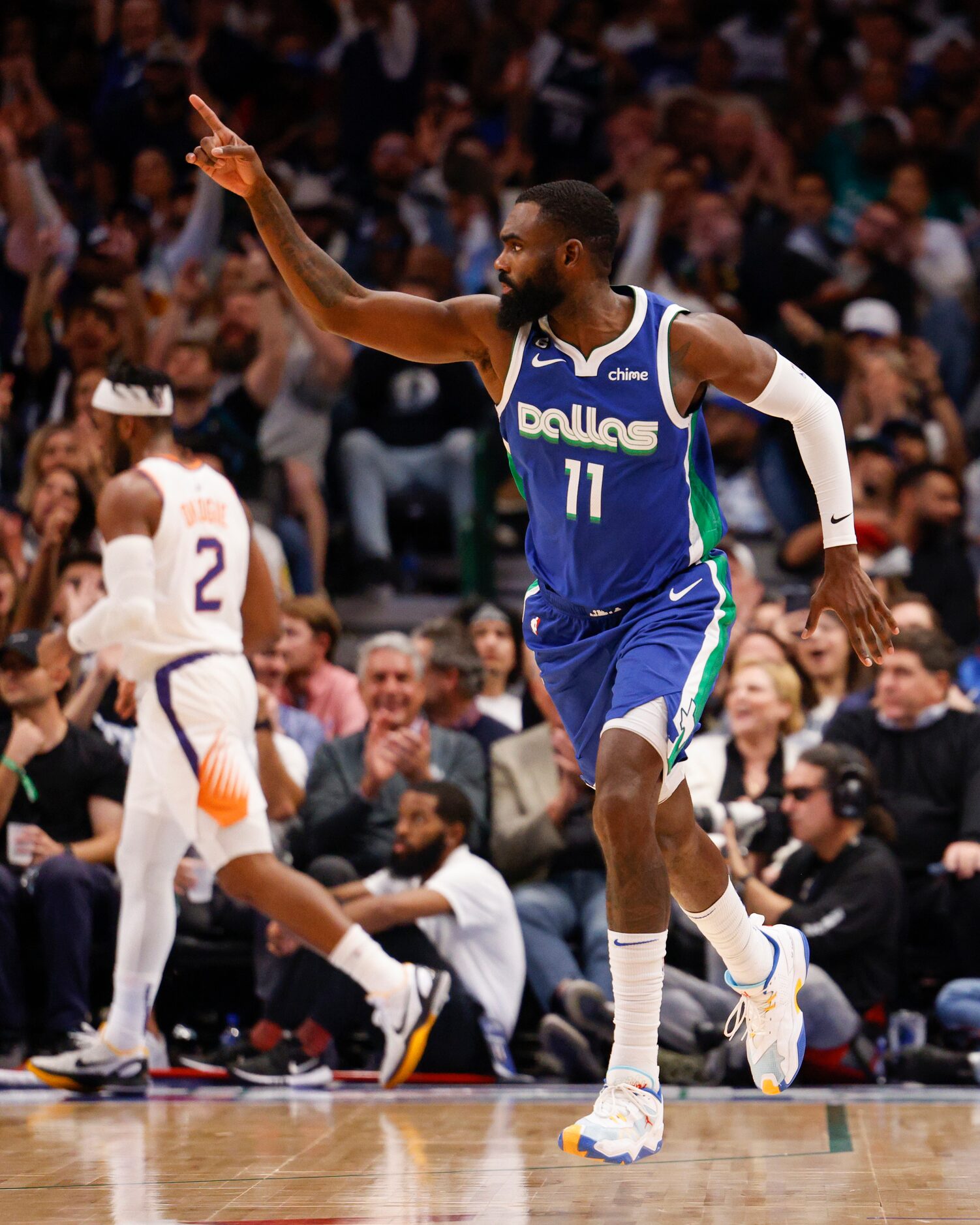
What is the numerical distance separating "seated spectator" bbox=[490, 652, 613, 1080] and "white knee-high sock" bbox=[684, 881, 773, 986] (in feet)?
4.76

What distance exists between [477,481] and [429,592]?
703mm

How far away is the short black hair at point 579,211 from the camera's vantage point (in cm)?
400

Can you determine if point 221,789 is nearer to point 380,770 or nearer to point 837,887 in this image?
point 380,770

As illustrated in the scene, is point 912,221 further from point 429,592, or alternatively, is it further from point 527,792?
→ point 527,792

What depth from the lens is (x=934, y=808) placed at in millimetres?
6227

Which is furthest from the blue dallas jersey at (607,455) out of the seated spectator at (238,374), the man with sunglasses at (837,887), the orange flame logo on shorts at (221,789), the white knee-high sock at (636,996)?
the seated spectator at (238,374)

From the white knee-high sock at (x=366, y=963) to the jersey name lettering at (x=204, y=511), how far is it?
54.2 inches

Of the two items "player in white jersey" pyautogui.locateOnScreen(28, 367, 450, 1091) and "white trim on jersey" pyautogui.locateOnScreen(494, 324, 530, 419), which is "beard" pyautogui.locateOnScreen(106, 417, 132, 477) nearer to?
"player in white jersey" pyautogui.locateOnScreen(28, 367, 450, 1091)

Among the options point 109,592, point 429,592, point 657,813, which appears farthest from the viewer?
point 429,592

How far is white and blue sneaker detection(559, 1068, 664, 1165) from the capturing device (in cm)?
355

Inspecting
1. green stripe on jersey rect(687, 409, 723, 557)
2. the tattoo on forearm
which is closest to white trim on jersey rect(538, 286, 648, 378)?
green stripe on jersey rect(687, 409, 723, 557)

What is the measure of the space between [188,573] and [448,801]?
1.25m

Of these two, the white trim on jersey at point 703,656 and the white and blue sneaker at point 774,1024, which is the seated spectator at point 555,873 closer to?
the white and blue sneaker at point 774,1024

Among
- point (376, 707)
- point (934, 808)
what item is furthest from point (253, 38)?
point (934, 808)
